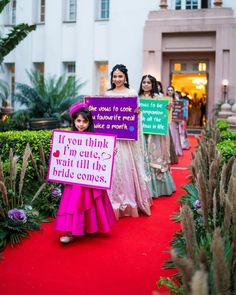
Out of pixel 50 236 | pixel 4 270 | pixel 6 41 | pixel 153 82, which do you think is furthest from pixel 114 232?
pixel 6 41

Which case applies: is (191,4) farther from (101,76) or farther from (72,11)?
(72,11)

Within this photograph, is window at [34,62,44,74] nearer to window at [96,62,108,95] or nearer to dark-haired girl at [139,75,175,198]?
window at [96,62,108,95]

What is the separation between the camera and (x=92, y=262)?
3631 millimetres

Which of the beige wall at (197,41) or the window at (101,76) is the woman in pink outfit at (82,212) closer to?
the beige wall at (197,41)

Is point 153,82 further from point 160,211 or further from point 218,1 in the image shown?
point 218,1

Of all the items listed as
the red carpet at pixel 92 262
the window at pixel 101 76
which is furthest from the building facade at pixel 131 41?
the red carpet at pixel 92 262

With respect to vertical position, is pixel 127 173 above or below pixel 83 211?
above

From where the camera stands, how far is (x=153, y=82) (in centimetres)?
619

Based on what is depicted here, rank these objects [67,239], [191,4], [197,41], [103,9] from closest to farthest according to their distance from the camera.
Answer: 1. [67,239]
2. [197,41]
3. [191,4]
4. [103,9]

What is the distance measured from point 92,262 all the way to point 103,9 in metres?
16.8

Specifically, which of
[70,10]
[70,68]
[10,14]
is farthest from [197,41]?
[10,14]

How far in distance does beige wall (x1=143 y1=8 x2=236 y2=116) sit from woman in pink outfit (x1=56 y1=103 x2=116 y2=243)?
13.0 metres

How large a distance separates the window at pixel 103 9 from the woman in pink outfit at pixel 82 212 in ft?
50.4

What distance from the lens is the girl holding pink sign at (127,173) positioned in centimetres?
507
